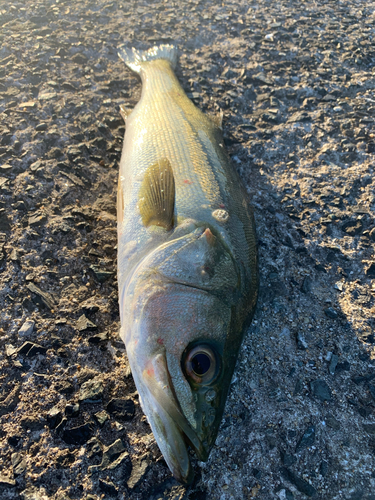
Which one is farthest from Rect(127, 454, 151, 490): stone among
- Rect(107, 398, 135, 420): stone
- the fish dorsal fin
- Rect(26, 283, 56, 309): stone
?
the fish dorsal fin

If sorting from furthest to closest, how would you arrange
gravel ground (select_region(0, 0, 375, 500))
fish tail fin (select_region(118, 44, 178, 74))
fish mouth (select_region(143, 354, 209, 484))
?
1. fish tail fin (select_region(118, 44, 178, 74))
2. gravel ground (select_region(0, 0, 375, 500))
3. fish mouth (select_region(143, 354, 209, 484))

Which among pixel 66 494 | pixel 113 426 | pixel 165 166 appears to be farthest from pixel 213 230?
pixel 66 494

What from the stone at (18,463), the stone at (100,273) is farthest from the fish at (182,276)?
the stone at (18,463)

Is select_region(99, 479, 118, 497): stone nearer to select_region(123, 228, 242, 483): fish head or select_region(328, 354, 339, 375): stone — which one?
select_region(123, 228, 242, 483): fish head

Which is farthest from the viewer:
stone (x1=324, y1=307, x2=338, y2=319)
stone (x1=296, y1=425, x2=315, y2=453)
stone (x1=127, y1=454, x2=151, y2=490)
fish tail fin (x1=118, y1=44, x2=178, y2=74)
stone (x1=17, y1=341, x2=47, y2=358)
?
fish tail fin (x1=118, y1=44, x2=178, y2=74)

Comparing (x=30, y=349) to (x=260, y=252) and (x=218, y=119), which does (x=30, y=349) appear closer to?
(x=260, y=252)

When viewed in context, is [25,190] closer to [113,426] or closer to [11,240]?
[11,240]
